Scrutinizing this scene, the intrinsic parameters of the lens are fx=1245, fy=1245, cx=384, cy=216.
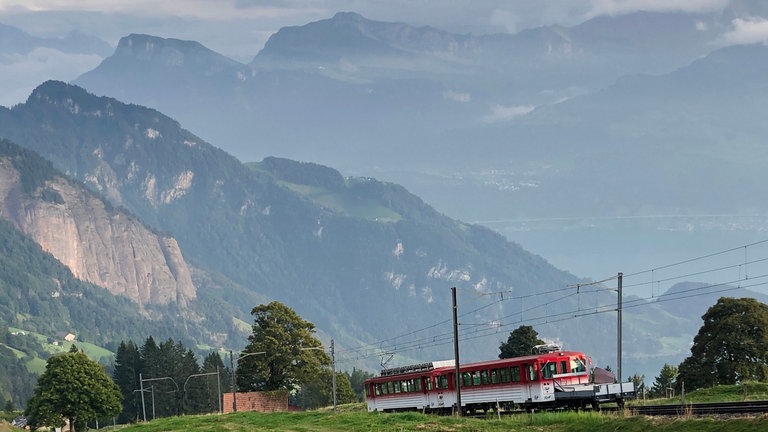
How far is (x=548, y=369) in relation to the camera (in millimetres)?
81625

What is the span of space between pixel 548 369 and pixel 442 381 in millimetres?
14846

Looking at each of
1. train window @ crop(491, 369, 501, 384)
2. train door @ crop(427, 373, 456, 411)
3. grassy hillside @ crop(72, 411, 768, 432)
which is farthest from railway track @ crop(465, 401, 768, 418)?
train door @ crop(427, 373, 456, 411)

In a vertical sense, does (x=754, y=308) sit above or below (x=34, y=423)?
above

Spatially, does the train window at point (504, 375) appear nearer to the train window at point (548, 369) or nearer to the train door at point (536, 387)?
the train door at point (536, 387)

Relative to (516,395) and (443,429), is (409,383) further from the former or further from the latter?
(443,429)

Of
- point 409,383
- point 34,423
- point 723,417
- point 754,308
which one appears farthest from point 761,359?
point 34,423

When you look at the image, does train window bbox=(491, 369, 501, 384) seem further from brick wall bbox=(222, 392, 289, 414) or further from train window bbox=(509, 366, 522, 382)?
brick wall bbox=(222, 392, 289, 414)

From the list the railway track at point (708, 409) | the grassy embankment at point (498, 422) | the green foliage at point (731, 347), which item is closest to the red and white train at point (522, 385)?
the grassy embankment at point (498, 422)

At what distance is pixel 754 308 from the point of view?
370ft

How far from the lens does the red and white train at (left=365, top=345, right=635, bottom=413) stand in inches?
3076

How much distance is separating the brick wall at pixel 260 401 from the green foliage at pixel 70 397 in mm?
26322

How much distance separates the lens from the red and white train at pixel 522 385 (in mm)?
78125

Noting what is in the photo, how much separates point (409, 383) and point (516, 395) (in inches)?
719

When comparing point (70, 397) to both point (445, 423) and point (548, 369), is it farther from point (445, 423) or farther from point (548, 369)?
point (445, 423)
